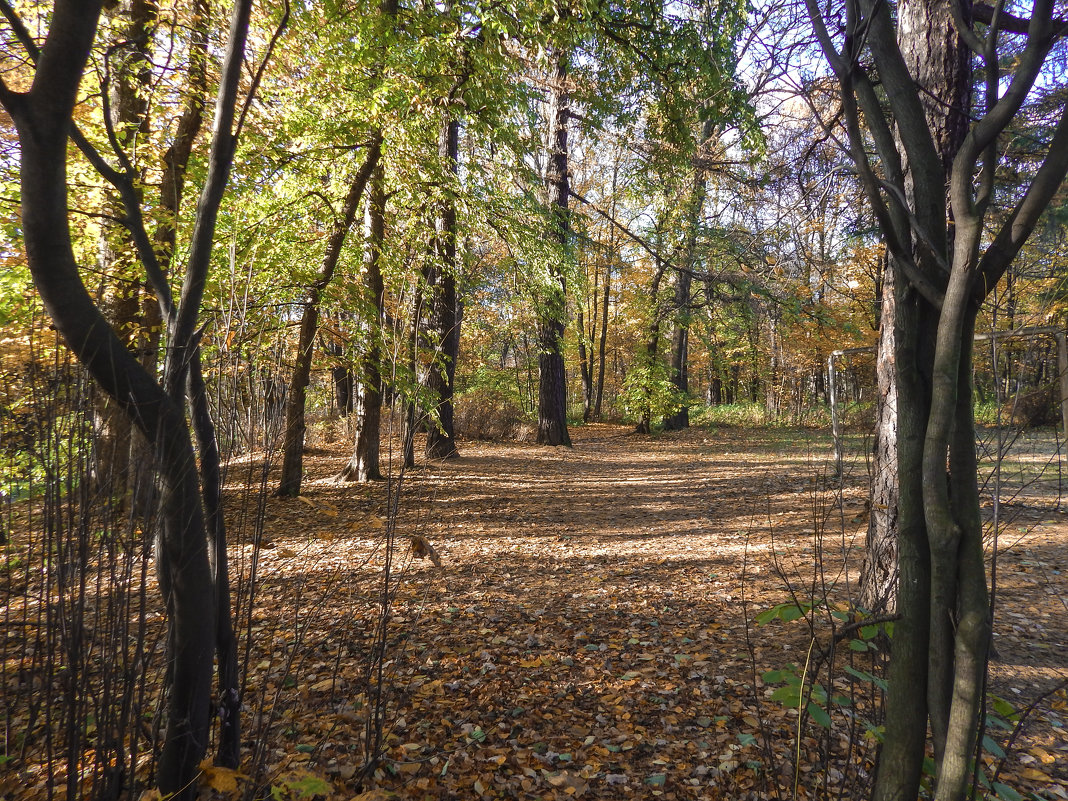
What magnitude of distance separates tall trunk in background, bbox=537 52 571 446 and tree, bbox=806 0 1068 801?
273 inches

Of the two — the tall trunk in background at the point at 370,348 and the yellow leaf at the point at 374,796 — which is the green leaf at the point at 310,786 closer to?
the yellow leaf at the point at 374,796

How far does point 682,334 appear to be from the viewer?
17438mm

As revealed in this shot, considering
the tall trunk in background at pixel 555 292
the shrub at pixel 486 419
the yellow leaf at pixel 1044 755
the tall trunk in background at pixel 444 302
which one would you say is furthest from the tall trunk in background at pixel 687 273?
the yellow leaf at pixel 1044 755

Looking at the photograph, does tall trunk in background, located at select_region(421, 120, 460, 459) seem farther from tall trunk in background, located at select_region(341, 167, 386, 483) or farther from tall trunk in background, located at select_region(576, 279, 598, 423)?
tall trunk in background, located at select_region(576, 279, 598, 423)

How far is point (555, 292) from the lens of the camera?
28.7ft

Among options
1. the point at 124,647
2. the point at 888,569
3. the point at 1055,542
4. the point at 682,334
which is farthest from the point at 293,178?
the point at 682,334

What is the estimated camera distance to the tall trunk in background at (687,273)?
965cm

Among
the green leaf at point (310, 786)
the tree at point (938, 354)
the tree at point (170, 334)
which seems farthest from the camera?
the green leaf at point (310, 786)

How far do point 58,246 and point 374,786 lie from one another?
6.88 ft

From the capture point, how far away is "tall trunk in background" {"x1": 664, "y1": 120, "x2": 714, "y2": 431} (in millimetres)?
9648

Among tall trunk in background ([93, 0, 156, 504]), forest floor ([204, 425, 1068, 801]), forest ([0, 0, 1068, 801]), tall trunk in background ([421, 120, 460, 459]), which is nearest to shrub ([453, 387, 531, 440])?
tall trunk in background ([421, 120, 460, 459])

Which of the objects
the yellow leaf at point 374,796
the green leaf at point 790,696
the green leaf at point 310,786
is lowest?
the yellow leaf at point 374,796

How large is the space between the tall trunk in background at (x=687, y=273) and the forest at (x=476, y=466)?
1.41 metres

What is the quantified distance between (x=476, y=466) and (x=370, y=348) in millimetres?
3621
